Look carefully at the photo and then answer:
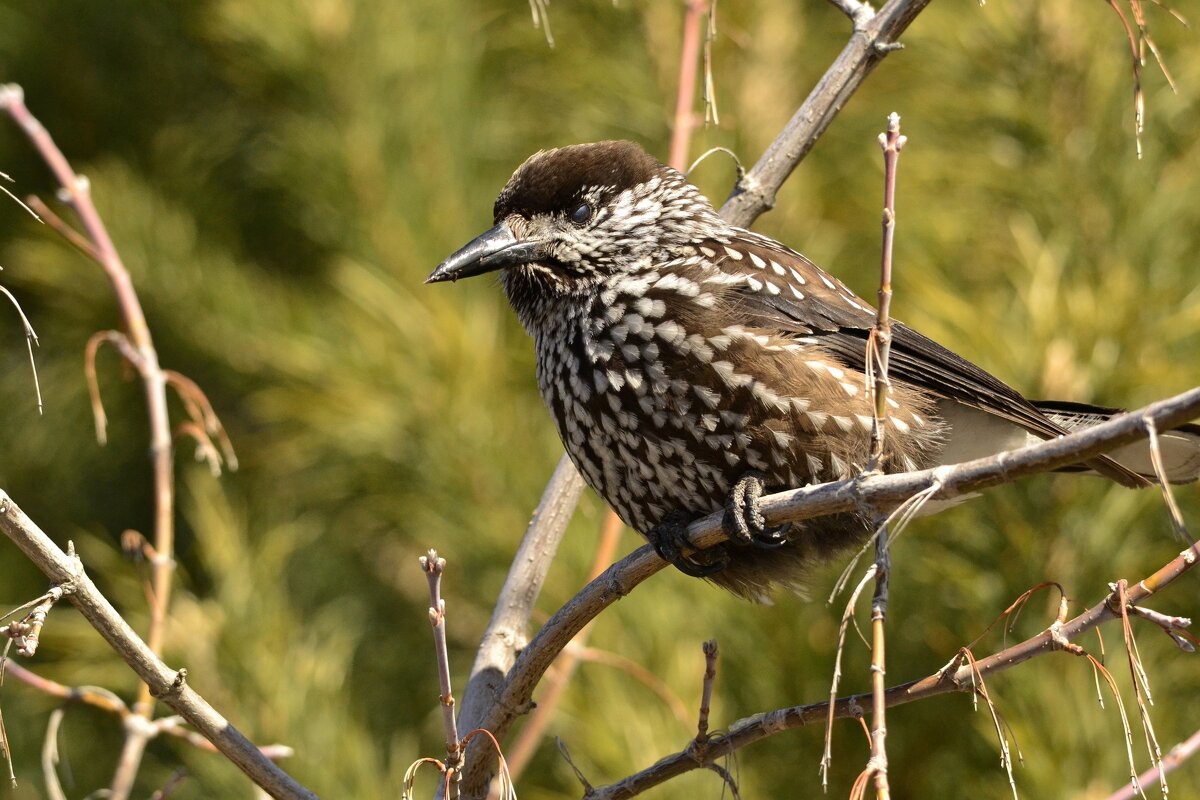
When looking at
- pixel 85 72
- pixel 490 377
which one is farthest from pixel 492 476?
pixel 85 72

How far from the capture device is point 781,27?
4.10 metres

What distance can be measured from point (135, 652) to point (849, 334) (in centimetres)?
147

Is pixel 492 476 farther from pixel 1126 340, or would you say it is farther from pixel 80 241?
pixel 1126 340

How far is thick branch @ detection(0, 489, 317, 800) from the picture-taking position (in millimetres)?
1623

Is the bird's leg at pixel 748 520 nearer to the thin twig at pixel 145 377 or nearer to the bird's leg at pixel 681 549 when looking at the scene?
the bird's leg at pixel 681 549

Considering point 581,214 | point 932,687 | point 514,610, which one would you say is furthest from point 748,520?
point 581,214

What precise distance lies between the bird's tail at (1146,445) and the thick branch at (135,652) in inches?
62.7

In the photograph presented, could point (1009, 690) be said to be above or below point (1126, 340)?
below

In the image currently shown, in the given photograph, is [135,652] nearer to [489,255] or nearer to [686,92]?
[489,255]

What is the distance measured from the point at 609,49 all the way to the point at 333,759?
225 centimetres

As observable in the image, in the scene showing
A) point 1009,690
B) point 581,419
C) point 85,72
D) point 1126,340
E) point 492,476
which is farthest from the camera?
point 85,72

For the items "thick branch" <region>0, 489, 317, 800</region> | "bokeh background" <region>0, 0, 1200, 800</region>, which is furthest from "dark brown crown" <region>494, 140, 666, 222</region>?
"thick branch" <region>0, 489, 317, 800</region>

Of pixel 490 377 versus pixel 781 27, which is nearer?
pixel 490 377

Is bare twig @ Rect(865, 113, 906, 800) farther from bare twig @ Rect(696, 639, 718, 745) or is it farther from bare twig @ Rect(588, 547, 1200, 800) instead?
bare twig @ Rect(696, 639, 718, 745)
